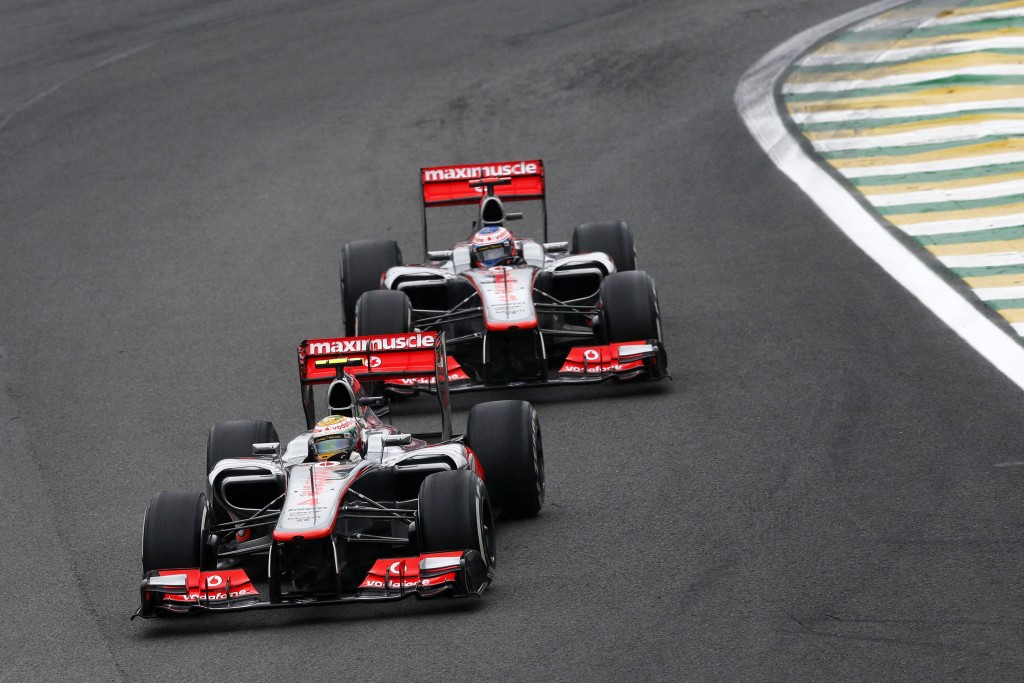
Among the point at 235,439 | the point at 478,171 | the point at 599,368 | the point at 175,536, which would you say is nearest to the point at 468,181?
the point at 478,171

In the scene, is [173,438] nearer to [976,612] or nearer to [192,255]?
[192,255]

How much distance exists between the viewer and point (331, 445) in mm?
10320

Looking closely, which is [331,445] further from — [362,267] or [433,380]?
[362,267]

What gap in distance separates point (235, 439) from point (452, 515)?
2.14m

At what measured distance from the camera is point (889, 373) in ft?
43.9

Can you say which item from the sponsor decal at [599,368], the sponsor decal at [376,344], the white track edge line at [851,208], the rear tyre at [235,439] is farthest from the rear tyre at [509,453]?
the white track edge line at [851,208]

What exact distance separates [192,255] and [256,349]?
3556 mm

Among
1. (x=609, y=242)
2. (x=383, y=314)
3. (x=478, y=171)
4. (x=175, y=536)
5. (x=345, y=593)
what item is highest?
(x=478, y=171)

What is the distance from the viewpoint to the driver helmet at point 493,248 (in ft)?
48.6

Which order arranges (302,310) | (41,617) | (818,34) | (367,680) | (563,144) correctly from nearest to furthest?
1. (367,680)
2. (41,617)
3. (302,310)
4. (563,144)
5. (818,34)

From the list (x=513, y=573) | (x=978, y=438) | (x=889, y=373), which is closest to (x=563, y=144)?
(x=889, y=373)

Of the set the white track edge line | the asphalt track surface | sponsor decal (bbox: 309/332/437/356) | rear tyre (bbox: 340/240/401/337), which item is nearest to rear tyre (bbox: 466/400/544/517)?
the asphalt track surface

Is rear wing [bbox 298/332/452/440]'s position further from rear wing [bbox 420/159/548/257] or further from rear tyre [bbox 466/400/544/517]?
rear wing [bbox 420/159/548/257]

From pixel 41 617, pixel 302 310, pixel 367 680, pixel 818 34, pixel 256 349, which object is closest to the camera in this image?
pixel 367 680
